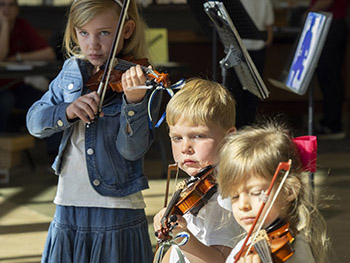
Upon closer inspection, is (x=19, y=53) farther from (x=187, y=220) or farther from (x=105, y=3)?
(x=187, y=220)

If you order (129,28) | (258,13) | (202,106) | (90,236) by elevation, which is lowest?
(90,236)

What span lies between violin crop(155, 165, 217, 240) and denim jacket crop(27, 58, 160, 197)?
1.16ft

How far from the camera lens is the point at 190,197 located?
2027mm

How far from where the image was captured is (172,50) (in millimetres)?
8375

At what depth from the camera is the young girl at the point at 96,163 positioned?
240 cm

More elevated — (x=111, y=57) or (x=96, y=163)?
(x=111, y=57)

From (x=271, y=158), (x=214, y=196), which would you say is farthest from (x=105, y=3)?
(x=271, y=158)

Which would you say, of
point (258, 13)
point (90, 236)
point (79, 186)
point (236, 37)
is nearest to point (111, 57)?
point (79, 186)

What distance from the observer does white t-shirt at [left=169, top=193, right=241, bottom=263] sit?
2098 mm

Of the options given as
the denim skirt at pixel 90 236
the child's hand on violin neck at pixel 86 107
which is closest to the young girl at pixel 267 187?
the child's hand on violin neck at pixel 86 107

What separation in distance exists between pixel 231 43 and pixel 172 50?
5.39m

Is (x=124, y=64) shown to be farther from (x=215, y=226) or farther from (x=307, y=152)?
(x=307, y=152)

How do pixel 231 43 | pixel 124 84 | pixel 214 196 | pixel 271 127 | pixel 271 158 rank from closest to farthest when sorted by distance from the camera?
pixel 271 158, pixel 271 127, pixel 214 196, pixel 124 84, pixel 231 43

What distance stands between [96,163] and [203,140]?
44 centimetres
